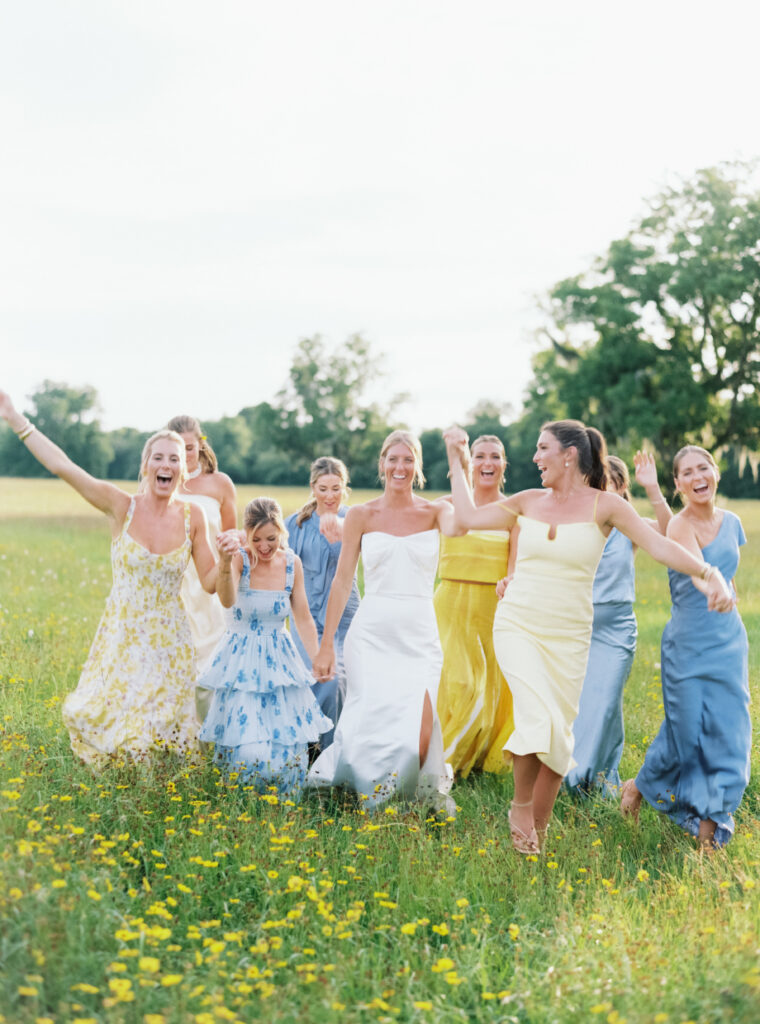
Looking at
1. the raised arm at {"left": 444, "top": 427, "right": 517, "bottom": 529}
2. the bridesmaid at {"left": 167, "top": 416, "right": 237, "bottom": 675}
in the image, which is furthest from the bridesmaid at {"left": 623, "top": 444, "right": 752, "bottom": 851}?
the bridesmaid at {"left": 167, "top": 416, "right": 237, "bottom": 675}

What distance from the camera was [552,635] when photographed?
6.24m

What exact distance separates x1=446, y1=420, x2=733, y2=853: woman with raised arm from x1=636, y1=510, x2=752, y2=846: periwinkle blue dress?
0.68 meters

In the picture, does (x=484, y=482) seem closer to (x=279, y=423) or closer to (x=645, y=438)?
(x=645, y=438)

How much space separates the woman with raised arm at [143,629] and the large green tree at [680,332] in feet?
125

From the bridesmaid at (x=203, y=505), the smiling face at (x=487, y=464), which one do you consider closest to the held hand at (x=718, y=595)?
the smiling face at (x=487, y=464)

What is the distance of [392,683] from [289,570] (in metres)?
1.08

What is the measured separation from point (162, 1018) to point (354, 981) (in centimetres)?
100

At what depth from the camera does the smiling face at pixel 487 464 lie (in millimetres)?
8531

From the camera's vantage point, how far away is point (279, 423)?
3590 inches

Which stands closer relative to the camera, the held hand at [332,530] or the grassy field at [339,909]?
the grassy field at [339,909]

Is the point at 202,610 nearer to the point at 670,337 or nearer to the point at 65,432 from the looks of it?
the point at 670,337

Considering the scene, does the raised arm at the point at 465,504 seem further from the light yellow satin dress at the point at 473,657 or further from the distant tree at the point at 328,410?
the distant tree at the point at 328,410

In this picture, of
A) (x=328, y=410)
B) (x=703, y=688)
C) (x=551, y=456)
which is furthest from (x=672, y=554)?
(x=328, y=410)

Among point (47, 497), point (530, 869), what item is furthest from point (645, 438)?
point (530, 869)
